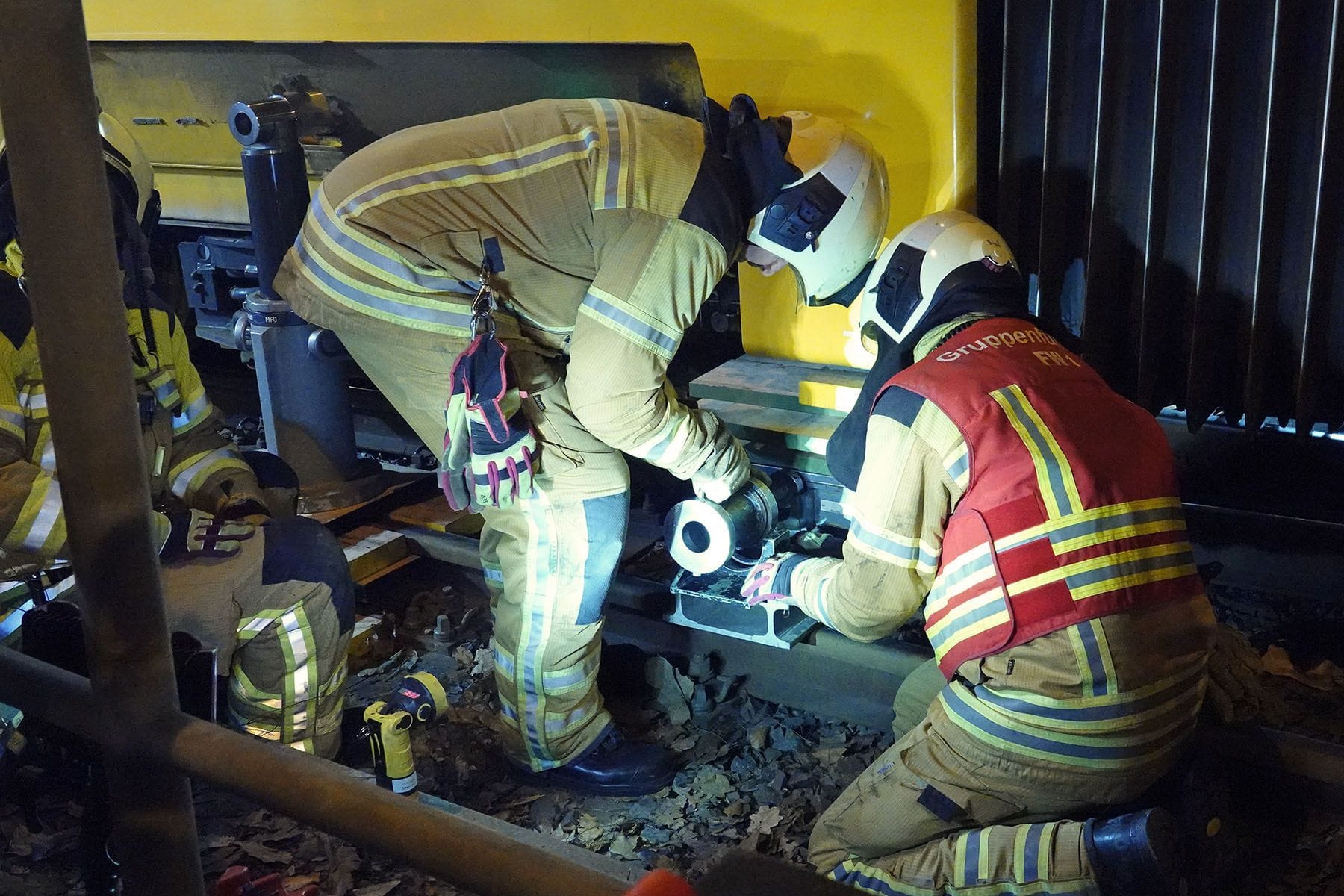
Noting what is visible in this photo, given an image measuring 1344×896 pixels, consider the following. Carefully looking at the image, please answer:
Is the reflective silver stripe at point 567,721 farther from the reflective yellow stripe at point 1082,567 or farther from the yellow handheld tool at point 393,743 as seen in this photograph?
the reflective yellow stripe at point 1082,567

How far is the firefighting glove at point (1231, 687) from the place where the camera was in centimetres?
255

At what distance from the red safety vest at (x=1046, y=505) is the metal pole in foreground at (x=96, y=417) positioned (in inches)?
55.6

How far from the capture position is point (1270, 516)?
317cm

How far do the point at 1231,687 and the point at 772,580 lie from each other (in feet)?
3.32

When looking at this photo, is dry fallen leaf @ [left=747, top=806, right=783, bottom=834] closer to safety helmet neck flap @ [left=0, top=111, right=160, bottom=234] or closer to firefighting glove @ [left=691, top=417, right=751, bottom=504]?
firefighting glove @ [left=691, top=417, right=751, bottom=504]

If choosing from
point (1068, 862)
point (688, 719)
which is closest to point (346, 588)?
point (688, 719)

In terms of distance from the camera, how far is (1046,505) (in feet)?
7.14

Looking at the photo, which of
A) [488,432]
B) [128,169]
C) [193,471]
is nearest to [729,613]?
[488,432]

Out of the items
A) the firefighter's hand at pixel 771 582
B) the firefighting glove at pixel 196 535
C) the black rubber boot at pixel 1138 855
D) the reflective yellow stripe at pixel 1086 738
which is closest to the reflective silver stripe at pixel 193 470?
the firefighting glove at pixel 196 535

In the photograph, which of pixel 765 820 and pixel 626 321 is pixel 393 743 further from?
pixel 626 321

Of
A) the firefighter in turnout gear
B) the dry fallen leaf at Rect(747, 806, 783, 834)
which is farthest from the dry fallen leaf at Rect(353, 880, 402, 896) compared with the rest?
the firefighter in turnout gear

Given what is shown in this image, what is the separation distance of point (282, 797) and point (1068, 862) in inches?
61.5

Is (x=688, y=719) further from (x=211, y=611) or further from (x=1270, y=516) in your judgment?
(x=1270, y=516)

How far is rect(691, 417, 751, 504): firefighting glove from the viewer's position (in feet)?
9.93
